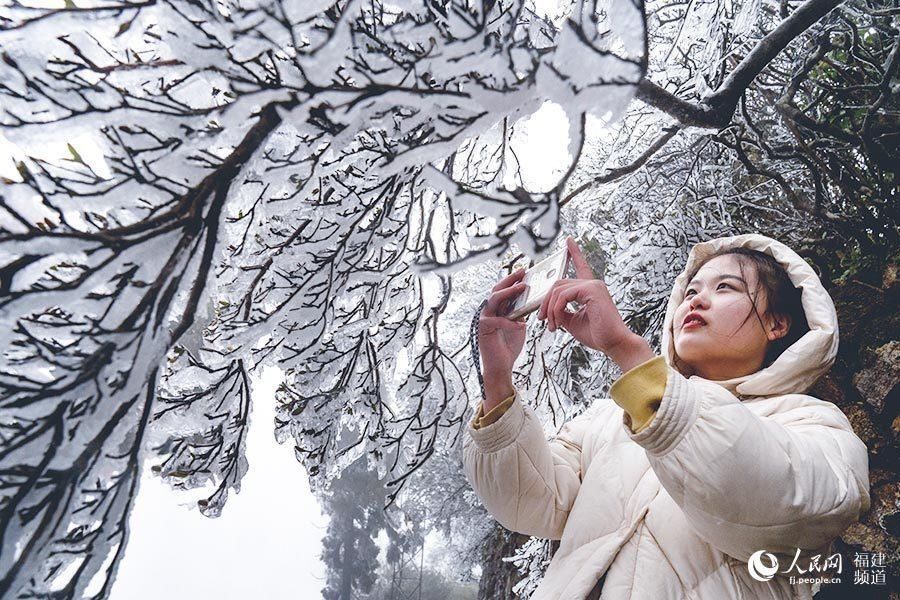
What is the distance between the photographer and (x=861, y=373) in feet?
8.93

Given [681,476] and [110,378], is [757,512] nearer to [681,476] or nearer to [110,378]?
[681,476]

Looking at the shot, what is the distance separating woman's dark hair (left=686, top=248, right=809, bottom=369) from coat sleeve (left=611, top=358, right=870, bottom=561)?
1.57 ft

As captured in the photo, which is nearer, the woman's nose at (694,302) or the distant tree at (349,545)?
the woman's nose at (694,302)

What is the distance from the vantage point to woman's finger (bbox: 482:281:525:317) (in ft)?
4.10

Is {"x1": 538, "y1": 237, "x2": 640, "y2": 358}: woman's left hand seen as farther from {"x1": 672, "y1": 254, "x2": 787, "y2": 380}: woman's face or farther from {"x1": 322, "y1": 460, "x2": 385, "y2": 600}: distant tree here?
{"x1": 322, "y1": 460, "x2": 385, "y2": 600}: distant tree

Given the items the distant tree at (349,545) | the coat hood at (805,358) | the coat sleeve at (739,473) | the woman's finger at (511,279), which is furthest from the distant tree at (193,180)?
the distant tree at (349,545)

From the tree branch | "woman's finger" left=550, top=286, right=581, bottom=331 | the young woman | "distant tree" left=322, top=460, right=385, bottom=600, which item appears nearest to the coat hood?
the young woman

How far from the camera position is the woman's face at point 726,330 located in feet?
4.40

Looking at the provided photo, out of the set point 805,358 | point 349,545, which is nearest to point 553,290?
point 805,358

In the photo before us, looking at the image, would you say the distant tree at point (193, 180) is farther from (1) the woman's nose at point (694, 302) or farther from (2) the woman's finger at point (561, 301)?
(1) the woman's nose at point (694, 302)

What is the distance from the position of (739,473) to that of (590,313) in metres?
0.37

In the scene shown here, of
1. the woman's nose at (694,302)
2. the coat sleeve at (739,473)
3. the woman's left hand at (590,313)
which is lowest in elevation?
the coat sleeve at (739,473)

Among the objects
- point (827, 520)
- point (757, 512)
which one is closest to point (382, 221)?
point (757, 512)

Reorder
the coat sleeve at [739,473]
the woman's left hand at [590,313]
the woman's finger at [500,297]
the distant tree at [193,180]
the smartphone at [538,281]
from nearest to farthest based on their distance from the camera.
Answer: the distant tree at [193,180] → the coat sleeve at [739,473] → the woman's left hand at [590,313] → the smartphone at [538,281] → the woman's finger at [500,297]
